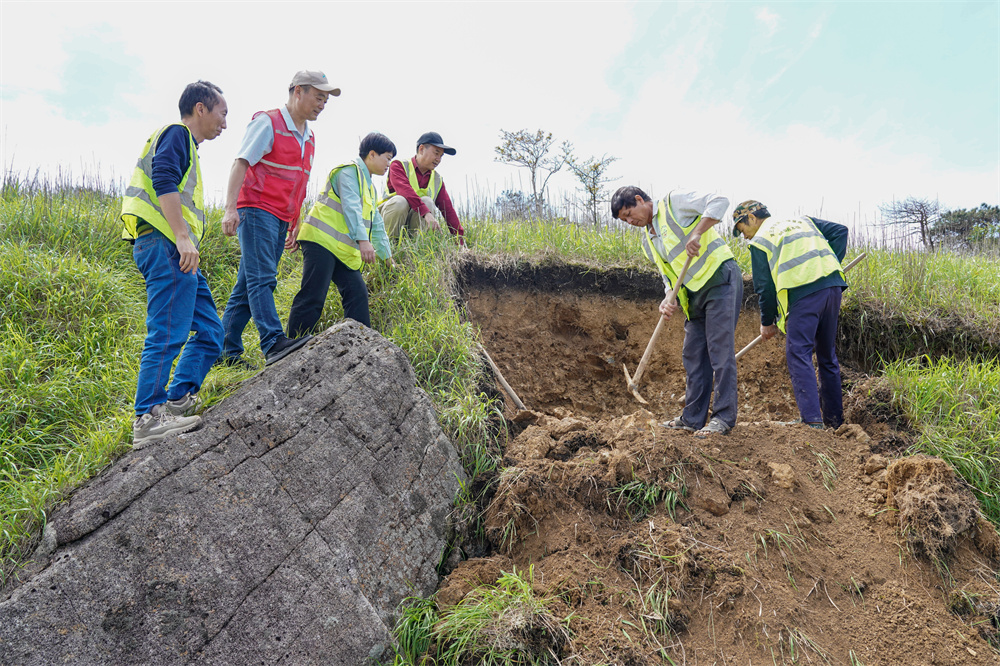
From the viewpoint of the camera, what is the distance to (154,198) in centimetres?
283

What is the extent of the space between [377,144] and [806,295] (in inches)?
126

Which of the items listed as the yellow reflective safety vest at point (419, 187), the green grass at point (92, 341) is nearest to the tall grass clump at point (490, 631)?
the green grass at point (92, 341)

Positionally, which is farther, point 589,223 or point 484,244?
point 589,223

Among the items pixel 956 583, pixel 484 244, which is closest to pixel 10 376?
pixel 484 244

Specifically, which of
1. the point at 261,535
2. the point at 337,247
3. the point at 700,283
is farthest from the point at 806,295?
the point at 261,535

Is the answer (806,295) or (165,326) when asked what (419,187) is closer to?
(165,326)

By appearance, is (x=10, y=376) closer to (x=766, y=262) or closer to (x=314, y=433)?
(x=314, y=433)

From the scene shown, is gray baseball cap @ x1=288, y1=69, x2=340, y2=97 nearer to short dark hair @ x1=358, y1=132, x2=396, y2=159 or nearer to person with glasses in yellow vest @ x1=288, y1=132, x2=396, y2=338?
person with glasses in yellow vest @ x1=288, y1=132, x2=396, y2=338

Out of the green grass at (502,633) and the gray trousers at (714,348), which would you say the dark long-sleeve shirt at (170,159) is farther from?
the gray trousers at (714,348)

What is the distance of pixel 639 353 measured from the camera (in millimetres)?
5773

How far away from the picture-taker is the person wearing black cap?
5016 millimetres

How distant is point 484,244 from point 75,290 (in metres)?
3.31

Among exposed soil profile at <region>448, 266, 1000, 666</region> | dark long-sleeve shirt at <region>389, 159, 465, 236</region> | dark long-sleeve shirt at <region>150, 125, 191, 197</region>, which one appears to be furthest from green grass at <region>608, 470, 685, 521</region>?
dark long-sleeve shirt at <region>389, 159, 465, 236</region>

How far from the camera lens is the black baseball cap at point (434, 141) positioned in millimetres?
4980
